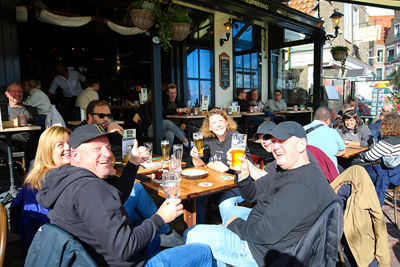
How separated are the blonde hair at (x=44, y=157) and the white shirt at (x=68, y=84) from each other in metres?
5.50

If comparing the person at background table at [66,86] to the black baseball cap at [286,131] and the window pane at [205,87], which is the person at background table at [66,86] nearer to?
the window pane at [205,87]

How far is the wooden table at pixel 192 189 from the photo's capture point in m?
1.99

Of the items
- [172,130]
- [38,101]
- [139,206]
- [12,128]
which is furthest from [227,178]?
[38,101]

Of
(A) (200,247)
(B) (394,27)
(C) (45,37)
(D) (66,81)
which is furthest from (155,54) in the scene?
(B) (394,27)

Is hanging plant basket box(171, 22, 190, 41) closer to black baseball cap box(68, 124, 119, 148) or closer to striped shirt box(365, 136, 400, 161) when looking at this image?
striped shirt box(365, 136, 400, 161)

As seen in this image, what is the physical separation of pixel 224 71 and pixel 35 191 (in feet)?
23.9

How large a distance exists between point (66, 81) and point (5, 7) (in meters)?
2.50

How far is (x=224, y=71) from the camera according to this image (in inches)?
330

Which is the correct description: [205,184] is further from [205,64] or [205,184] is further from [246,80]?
[246,80]

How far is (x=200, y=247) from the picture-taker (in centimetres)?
159

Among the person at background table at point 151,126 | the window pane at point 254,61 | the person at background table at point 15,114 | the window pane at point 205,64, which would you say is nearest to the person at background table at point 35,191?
the person at background table at point 15,114

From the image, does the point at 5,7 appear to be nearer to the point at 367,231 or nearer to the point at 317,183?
the point at 317,183

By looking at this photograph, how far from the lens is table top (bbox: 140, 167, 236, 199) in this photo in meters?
1.98

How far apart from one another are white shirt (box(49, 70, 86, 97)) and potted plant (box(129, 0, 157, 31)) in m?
3.12
